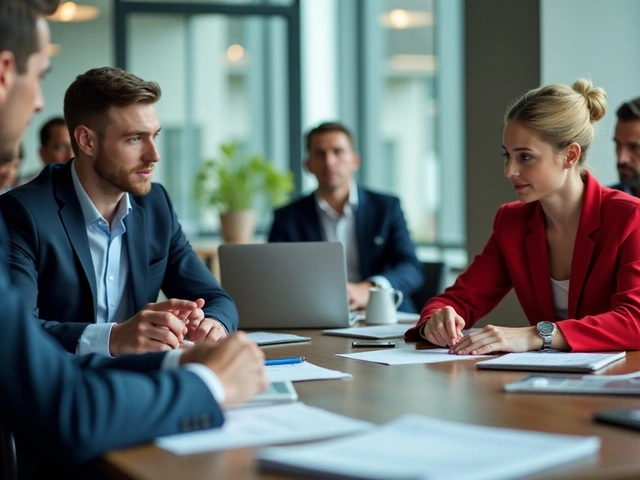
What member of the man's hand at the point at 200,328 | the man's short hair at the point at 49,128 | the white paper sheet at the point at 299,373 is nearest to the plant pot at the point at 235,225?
the man's short hair at the point at 49,128

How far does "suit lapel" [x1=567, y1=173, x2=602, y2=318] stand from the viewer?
247 centimetres

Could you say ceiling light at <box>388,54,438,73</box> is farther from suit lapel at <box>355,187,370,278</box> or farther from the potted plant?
suit lapel at <box>355,187,370,278</box>

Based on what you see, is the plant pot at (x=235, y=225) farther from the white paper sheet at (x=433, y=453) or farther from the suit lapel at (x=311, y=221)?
the white paper sheet at (x=433, y=453)

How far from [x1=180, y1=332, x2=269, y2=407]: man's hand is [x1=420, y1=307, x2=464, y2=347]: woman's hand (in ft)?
2.95

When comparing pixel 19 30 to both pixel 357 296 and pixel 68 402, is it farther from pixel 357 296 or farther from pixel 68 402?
pixel 357 296

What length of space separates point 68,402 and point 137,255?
1.46m

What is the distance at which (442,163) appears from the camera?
634 centimetres

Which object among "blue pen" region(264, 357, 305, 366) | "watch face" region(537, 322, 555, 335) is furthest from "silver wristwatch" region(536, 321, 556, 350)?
"blue pen" region(264, 357, 305, 366)

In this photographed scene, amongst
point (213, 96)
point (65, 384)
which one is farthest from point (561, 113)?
point (213, 96)

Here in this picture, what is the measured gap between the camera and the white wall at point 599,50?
3982 millimetres

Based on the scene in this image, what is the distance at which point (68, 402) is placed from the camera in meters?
1.23

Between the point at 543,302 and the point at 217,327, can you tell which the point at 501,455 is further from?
the point at 543,302

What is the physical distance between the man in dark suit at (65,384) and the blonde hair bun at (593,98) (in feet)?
5.31

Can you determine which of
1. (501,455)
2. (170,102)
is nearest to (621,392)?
(501,455)
